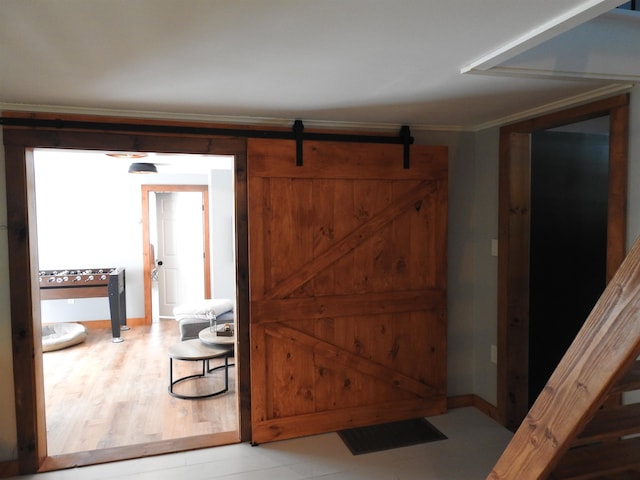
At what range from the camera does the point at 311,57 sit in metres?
1.82

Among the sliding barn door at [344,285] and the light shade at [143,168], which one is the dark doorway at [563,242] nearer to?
the sliding barn door at [344,285]

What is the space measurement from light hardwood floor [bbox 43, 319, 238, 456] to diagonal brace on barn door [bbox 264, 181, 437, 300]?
1204 mm

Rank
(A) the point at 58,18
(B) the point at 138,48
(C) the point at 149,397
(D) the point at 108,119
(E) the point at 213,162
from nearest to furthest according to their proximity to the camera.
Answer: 1. (A) the point at 58,18
2. (B) the point at 138,48
3. (D) the point at 108,119
4. (C) the point at 149,397
5. (E) the point at 213,162

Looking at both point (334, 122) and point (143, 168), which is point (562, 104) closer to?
point (334, 122)

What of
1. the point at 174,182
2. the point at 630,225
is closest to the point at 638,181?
the point at 630,225

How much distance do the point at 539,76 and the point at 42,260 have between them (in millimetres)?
6778

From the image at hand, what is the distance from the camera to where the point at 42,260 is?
21.0ft

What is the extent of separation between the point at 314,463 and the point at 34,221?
230cm

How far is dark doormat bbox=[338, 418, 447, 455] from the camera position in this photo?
9.50 ft

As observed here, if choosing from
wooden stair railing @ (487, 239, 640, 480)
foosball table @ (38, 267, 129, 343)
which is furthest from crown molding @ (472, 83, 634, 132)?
foosball table @ (38, 267, 129, 343)

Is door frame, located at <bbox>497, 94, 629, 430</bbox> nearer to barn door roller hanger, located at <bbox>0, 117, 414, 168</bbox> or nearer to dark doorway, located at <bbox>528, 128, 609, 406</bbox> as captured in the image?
dark doorway, located at <bbox>528, 128, 609, 406</bbox>

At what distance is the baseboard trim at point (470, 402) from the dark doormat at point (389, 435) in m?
0.35

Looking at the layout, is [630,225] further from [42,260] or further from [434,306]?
[42,260]

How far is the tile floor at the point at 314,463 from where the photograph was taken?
102 inches
